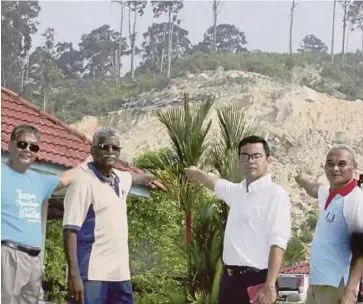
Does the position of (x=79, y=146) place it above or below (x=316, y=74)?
below

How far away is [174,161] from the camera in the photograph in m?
9.76

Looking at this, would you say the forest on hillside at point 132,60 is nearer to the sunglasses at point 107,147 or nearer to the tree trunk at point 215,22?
the tree trunk at point 215,22

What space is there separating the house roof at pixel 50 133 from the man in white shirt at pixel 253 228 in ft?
10.5

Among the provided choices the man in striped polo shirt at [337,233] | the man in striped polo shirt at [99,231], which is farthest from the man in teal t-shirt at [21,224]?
the man in striped polo shirt at [337,233]

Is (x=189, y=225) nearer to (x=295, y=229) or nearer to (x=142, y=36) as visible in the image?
(x=295, y=229)

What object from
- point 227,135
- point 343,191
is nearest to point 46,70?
point 227,135

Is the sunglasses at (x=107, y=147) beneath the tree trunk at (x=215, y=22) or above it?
beneath

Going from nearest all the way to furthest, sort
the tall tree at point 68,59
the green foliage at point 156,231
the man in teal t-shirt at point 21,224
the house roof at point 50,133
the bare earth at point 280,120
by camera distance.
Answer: the man in teal t-shirt at point 21,224
the house roof at point 50,133
the green foliage at point 156,231
the bare earth at point 280,120
the tall tree at point 68,59

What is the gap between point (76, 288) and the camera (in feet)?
15.7

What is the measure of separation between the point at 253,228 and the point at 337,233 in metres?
0.46

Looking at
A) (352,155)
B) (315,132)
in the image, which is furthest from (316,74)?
(352,155)

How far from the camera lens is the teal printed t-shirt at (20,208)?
472cm

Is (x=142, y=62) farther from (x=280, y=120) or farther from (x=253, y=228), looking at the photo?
(x=253, y=228)

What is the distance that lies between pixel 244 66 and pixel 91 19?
13.9 meters
